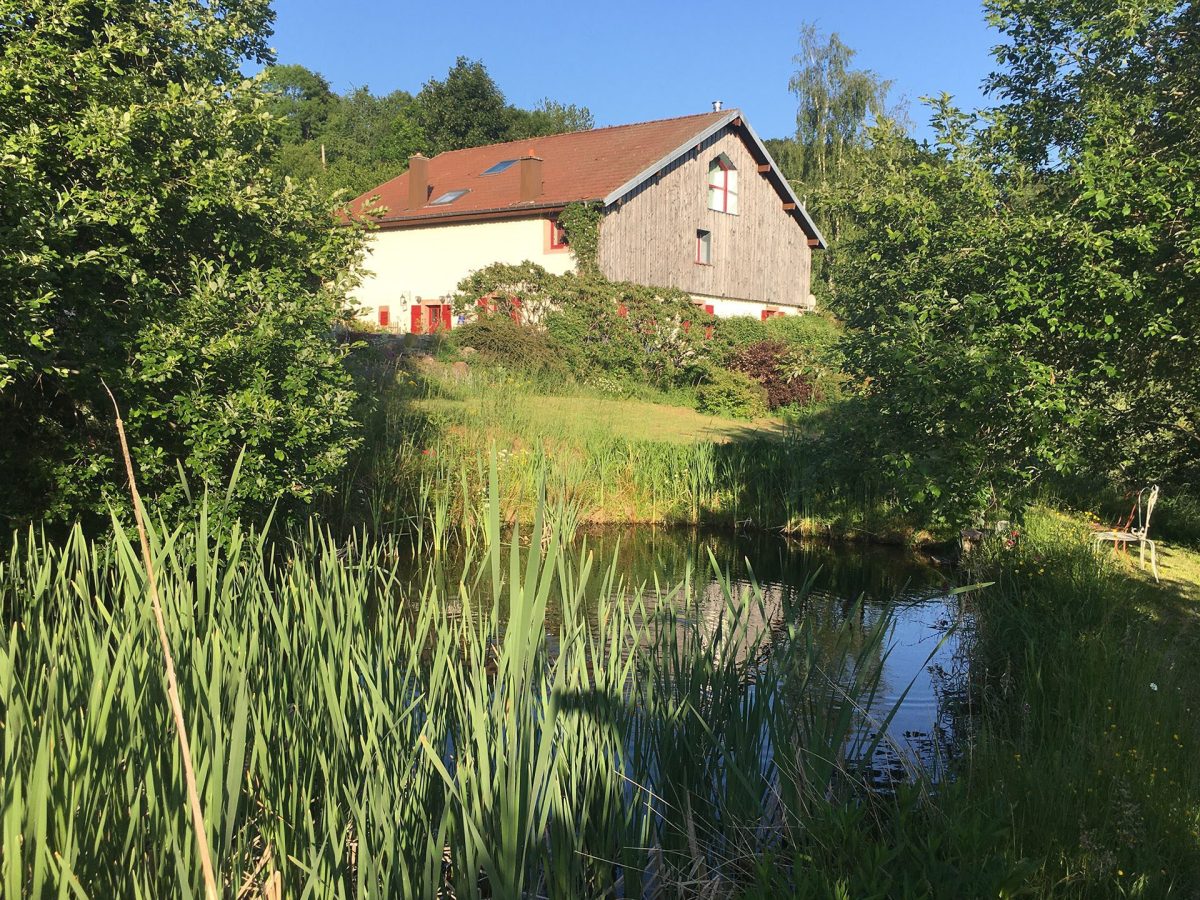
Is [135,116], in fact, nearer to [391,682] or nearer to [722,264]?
[391,682]

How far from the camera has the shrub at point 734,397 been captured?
1991 cm

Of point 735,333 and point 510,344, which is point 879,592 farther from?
point 735,333

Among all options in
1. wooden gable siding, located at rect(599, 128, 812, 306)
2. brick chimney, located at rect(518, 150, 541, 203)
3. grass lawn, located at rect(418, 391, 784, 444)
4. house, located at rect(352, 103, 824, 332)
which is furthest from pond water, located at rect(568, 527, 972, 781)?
brick chimney, located at rect(518, 150, 541, 203)

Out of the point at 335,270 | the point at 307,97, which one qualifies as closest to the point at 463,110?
the point at 307,97

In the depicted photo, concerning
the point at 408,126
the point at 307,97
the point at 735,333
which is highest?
the point at 307,97

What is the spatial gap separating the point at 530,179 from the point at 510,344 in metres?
7.44

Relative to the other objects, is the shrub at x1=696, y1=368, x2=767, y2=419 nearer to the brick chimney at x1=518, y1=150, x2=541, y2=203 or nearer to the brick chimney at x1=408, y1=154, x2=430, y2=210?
the brick chimney at x1=518, y1=150, x2=541, y2=203

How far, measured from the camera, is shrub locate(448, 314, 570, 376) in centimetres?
2105

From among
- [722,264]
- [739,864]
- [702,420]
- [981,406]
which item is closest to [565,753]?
[739,864]

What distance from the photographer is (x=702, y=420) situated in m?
18.7

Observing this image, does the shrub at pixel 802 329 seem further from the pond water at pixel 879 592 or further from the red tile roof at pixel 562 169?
the pond water at pixel 879 592

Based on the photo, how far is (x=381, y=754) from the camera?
2.44 meters

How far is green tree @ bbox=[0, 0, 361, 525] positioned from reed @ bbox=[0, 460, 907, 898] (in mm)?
2446

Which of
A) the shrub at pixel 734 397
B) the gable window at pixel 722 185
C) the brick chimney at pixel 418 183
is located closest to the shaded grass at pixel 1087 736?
the shrub at pixel 734 397
